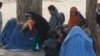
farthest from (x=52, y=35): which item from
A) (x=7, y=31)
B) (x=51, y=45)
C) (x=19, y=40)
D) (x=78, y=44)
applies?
(x=7, y=31)

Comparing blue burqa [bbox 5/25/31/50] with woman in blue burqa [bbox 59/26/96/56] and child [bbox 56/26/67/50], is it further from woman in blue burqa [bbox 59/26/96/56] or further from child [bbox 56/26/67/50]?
woman in blue burqa [bbox 59/26/96/56]

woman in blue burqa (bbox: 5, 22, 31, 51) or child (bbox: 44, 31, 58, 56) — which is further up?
child (bbox: 44, 31, 58, 56)

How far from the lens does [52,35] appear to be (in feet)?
32.8

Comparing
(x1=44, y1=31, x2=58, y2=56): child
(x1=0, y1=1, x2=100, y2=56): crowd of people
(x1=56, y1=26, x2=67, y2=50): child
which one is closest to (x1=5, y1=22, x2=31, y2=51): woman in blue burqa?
(x1=0, y1=1, x2=100, y2=56): crowd of people

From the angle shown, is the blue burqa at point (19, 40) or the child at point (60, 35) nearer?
the child at point (60, 35)

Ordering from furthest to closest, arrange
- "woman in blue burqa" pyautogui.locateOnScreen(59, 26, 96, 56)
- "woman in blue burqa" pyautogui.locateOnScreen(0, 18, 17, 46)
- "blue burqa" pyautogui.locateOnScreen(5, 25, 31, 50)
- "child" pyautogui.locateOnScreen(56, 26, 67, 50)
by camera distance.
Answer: "woman in blue burqa" pyautogui.locateOnScreen(0, 18, 17, 46), "blue burqa" pyautogui.locateOnScreen(5, 25, 31, 50), "child" pyautogui.locateOnScreen(56, 26, 67, 50), "woman in blue burqa" pyautogui.locateOnScreen(59, 26, 96, 56)

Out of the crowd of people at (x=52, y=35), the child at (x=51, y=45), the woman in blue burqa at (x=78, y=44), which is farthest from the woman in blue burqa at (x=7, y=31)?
the woman in blue burqa at (x=78, y=44)

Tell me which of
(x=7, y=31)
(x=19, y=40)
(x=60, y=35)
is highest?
(x=60, y=35)

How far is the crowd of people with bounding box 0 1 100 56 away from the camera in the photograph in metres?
Answer: 9.43

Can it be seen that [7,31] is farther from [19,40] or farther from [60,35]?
[60,35]

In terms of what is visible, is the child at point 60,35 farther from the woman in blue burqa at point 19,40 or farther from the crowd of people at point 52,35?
the woman in blue burqa at point 19,40

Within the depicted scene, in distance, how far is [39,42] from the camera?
490 inches

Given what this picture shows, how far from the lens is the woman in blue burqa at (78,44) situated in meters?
9.36

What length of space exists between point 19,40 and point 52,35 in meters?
3.07
